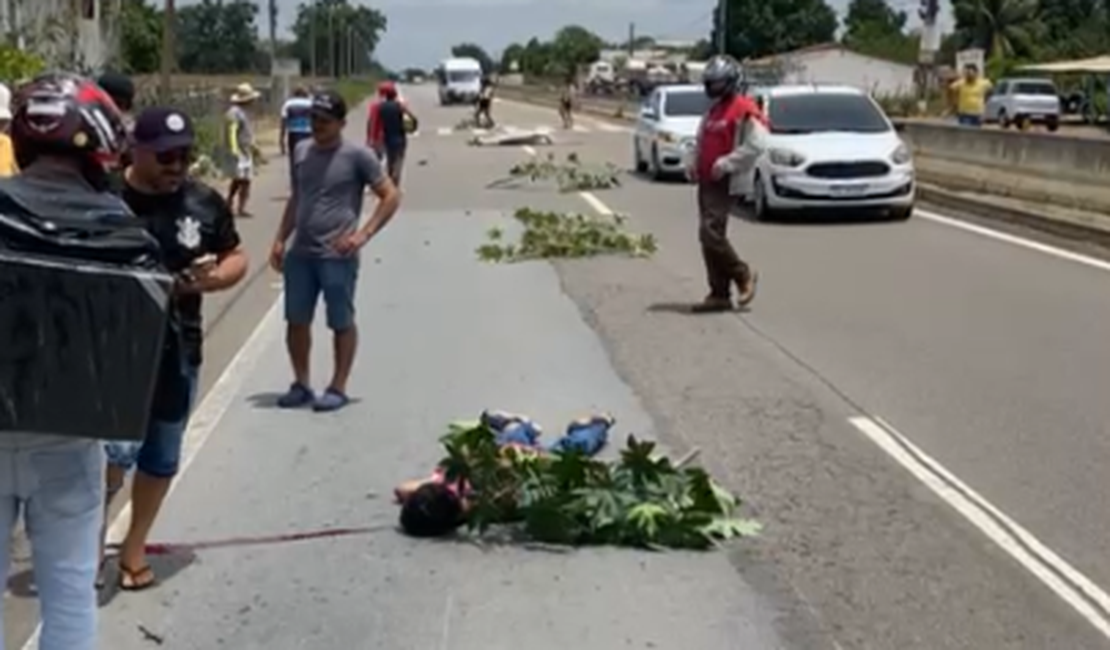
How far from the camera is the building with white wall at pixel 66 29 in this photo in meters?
25.7

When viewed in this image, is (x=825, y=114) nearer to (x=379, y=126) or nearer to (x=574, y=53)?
(x=379, y=126)

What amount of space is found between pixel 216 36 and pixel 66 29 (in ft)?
242

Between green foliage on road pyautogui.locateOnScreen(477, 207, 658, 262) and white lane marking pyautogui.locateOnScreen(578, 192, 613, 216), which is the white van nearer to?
white lane marking pyautogui.locateOnScreen(578, 192, 613, 216)

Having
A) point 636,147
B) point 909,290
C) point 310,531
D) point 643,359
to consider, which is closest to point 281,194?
point 636,147

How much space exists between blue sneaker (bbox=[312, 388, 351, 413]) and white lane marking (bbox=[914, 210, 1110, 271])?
8819 millimetres

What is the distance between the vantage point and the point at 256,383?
10227 millimetres

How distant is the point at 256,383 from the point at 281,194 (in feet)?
55.0

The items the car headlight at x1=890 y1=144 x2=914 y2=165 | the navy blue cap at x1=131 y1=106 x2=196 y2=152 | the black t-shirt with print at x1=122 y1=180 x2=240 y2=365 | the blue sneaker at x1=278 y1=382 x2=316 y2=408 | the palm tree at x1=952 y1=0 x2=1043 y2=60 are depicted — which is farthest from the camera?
the palm tree at x1=952 y1=0 x2=1043 y2=60

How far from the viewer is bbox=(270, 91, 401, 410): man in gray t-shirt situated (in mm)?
8977

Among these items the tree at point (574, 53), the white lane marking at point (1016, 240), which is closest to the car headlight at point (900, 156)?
the white lane marking at point (1016, 240)

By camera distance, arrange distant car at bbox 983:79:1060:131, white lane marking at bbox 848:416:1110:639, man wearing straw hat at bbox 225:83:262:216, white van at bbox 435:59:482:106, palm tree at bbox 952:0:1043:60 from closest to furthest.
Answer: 1. white lane marking at bbox 848:416:1110:639
2. man wearing straw hat at bbox 225:83:262:216
3. distant car at bbox 983:79:1060:131
4. white van at bbox 435:59:482:106
5. palm tree at bbox 952:0:1043:60

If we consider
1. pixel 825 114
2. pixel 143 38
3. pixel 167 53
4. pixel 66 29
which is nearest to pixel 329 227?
pixel 825 114

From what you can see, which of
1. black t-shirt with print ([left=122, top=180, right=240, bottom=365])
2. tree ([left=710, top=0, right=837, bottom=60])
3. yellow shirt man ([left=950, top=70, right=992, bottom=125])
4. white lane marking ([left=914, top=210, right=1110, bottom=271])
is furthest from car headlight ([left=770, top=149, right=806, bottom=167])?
tree ([left=710, top=0, right=837, bottom=60])

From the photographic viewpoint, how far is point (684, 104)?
3072cm
